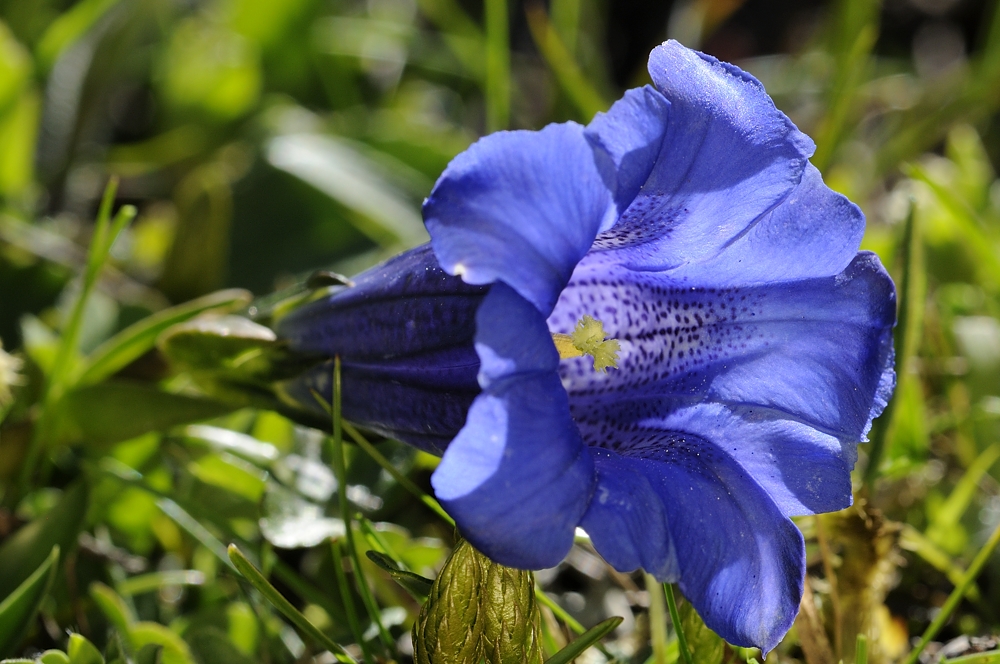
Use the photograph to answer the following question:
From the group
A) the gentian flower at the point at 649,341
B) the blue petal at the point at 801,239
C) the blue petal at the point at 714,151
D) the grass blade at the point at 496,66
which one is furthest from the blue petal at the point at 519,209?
the grass blade at the point at 496,66

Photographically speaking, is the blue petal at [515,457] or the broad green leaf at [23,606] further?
the broad green leaf at [23,606]

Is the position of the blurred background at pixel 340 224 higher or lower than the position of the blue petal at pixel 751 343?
lower

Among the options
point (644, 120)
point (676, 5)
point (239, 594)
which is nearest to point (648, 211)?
point (644, 120)

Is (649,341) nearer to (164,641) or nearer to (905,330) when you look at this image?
(905,330)

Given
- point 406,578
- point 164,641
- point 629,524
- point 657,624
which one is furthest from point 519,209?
point 164,641

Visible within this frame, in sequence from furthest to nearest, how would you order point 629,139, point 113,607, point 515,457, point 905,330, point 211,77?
point 211,77
point 905,330
point 113,607
point 629,139
point 515,457

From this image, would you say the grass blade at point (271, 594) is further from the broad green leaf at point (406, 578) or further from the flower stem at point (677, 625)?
the flower stem at point (677, 625)

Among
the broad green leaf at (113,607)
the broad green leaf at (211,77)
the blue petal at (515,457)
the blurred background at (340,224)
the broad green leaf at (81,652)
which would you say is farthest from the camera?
the broad green leaf at (211,77)
